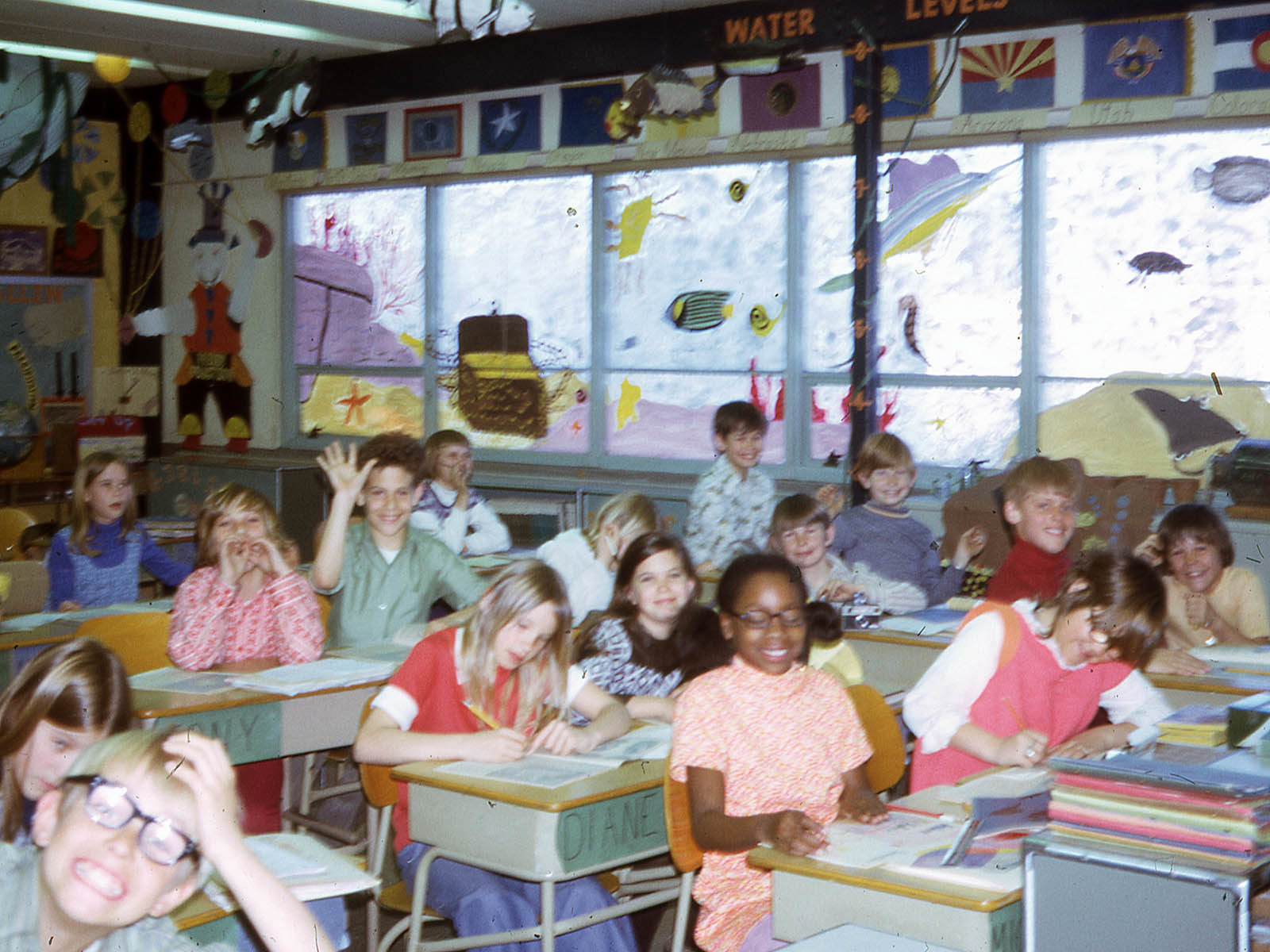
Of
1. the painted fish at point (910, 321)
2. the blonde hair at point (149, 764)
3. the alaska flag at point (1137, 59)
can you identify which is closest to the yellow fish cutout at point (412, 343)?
the painted fish at point (910, 321)

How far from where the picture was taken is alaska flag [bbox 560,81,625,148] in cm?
760

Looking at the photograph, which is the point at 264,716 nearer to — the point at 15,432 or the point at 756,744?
the point at 756,744

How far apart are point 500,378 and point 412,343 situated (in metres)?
0.71

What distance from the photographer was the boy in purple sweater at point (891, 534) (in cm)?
512

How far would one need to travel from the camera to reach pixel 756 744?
8.42 ft

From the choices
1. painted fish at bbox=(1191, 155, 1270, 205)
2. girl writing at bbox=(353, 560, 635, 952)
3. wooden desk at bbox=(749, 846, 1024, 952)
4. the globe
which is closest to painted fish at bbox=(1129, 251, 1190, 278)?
painted fish at bbox=(1191, 155, 1270, 205)

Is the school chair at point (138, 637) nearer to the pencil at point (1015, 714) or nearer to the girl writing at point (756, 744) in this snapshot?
the girl writing at point (756, 744)

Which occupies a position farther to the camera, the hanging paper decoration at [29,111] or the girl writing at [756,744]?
the hanging paper decoration at [29,111]

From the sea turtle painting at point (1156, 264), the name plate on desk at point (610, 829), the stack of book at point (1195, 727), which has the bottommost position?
the name plate on desk at point (610, 829)

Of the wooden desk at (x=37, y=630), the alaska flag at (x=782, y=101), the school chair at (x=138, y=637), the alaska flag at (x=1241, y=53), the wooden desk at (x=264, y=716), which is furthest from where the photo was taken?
the alaska flag at (x=782, y=101)

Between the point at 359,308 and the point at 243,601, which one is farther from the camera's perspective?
the point at 359,308

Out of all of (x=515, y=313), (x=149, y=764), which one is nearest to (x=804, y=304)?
(x=515, y=313)

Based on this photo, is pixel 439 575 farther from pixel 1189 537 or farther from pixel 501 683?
pixel 1189 537

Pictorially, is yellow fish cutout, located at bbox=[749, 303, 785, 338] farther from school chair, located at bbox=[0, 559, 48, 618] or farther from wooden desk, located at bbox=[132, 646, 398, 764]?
wooden desk, located at bbox=[132, 646, 398, 764]
